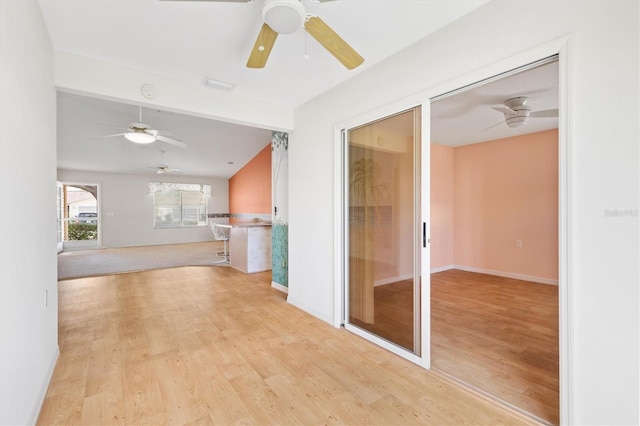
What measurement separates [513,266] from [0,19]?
20.6 ft

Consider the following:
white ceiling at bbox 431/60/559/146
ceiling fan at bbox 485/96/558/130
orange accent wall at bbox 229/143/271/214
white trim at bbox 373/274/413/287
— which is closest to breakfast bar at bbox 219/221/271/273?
orange accent wall at bbox 229/143/271/214

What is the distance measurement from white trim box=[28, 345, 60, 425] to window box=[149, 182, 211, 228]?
8313mm

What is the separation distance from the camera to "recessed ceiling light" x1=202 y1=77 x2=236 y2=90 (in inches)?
112

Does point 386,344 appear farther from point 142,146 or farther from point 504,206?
point 142,146

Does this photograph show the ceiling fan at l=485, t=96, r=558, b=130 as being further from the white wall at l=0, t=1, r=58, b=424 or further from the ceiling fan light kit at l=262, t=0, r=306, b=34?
the white wall at l=0, t=1, r=58, b=424

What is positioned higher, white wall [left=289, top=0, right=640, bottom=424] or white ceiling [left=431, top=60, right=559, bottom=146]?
white ceiling [left=431, top=60, right=559, bottom=146]

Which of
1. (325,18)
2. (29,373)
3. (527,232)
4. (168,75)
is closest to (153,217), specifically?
(168,75)

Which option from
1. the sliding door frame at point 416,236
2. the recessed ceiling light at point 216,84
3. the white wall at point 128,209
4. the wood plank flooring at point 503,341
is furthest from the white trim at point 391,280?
the white wall at point 128,209

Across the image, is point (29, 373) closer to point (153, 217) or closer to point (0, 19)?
point (0, 19)

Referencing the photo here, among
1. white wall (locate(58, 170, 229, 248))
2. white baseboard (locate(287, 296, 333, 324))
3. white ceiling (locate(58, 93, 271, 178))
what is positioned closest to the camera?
white baseboard (locate(287, 296, 333, 324))

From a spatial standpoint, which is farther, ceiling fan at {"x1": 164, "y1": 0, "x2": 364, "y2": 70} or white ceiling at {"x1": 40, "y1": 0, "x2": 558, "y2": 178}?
white ceiling at {"x1": 40, "y1": 0, "x2": 558, "y2": 178}

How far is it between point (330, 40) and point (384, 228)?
1539mm

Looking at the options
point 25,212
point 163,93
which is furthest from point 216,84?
point 25,212

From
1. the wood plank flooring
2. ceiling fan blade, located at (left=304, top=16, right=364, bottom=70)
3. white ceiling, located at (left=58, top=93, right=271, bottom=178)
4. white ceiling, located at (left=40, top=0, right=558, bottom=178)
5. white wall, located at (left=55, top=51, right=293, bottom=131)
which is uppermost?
white ceiling, located at (left=58, top=93, right=271, bottom=178)
